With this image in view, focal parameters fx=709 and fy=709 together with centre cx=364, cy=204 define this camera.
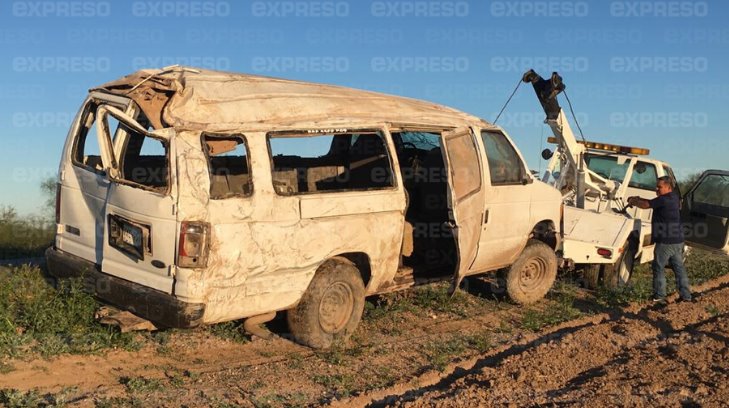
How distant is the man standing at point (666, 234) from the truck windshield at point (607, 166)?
287cm

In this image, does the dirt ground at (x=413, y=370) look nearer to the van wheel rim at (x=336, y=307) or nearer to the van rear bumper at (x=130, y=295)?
the van wheel rim at (x=336, y=307)

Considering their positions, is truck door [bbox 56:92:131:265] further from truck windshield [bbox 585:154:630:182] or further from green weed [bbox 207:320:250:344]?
truck windshield [bbox 585:154:630:182]

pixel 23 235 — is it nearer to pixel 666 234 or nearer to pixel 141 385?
pixel 141 385

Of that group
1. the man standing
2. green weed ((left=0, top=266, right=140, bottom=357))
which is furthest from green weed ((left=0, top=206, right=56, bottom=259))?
the man standing

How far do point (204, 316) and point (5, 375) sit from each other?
156 centimetres

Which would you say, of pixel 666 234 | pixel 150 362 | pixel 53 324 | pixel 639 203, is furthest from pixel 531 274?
pixel 53 324

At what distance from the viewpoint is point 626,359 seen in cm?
616

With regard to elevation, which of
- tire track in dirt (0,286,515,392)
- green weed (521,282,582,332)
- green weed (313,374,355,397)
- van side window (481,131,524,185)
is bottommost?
green weed (521,282,582,332)

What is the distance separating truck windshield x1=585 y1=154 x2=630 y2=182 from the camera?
1192cm

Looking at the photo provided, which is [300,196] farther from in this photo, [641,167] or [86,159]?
[641,167]

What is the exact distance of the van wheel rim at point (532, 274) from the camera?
882cm

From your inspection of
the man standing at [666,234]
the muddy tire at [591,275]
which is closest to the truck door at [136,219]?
the man standing at [666,234]

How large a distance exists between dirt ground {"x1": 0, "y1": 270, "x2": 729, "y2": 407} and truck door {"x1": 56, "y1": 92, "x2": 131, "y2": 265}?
39.5 inches

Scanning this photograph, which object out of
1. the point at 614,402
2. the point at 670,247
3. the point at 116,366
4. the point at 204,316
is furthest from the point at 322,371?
the point at 670,247
